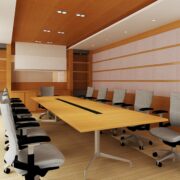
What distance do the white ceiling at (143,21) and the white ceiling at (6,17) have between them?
241 cm

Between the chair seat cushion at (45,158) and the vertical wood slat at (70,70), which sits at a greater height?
the vertical wood slat at (70,70)

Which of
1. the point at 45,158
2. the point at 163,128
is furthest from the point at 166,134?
the point at 45,158

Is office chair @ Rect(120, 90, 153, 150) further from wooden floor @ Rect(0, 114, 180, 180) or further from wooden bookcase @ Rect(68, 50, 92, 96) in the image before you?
wooden bookcase @ Rect(68, 50, 92, 96)

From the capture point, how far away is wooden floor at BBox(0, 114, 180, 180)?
269cm

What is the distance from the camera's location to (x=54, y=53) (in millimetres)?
8328

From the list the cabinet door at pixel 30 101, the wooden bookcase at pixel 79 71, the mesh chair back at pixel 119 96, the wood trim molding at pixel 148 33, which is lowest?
the cabinet door at pixel 30 101

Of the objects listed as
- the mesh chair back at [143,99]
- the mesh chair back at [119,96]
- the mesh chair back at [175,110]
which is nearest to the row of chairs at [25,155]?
the mesh chair back at [175,110]

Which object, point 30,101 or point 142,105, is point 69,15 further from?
point 30,101

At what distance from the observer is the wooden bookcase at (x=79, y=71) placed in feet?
28.3

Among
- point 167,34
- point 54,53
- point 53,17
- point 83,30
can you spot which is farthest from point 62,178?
point 54,53

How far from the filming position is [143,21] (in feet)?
15.1

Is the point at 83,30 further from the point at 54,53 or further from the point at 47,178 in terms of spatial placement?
the point at 47,178

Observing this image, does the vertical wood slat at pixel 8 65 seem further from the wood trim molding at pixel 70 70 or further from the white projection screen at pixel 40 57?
the wood trim molding at pixel 70 70

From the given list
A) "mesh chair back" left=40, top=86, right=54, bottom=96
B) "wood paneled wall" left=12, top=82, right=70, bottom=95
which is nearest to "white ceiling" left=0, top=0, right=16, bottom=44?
"mesh chair back" left=40, top=86, right=54, bottom=96
